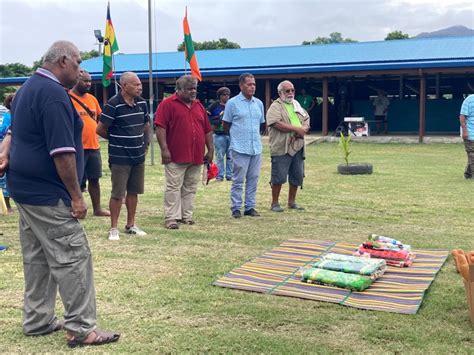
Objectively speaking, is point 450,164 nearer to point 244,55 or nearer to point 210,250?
point 210,250

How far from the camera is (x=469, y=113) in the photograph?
1031cm

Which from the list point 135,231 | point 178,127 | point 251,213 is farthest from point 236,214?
point 135,231

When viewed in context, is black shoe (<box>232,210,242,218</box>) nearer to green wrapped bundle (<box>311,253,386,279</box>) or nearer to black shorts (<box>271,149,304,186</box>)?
black shorts (<box>271,149,304,186</box>)

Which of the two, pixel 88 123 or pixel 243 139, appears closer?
pixel 88 123

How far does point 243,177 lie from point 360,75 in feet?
50.2

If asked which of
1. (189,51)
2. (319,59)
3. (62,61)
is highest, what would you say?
(319,59)

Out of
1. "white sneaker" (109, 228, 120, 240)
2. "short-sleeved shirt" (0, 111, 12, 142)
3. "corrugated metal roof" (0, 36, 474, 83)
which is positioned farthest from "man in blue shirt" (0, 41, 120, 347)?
"corrugated metal roof" (0, 36, 474, 83)

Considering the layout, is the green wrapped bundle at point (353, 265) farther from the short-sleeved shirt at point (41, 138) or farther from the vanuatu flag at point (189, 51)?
the vanuatu flag at point (189, 51)

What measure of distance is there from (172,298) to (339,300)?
1228 millimetres

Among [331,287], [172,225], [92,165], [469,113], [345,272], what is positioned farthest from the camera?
[469,113]

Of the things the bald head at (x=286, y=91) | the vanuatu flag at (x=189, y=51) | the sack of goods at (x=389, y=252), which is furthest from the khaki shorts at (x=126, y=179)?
→ the vanuatu flag at (x=189, y=51)

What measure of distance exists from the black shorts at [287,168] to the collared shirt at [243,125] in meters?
0.35

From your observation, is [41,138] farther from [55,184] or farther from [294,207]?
[294,207]

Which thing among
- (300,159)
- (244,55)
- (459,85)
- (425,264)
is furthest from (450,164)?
(244,55)
